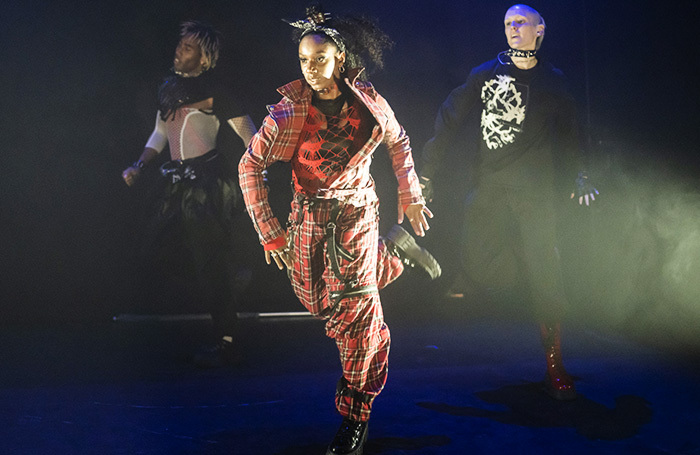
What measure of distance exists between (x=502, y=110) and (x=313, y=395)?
1.71 meters

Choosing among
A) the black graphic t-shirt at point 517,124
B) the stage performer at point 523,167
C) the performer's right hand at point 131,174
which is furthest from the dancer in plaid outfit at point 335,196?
the performer's right hand at point 131,174

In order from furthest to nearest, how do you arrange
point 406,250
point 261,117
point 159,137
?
point 261,117 → point 159,137 → point 406,250

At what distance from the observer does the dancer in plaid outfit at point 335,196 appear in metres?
2.47

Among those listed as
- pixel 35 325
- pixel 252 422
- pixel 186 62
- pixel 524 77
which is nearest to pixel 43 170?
pixel 35 325

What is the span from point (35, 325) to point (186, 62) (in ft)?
7.09

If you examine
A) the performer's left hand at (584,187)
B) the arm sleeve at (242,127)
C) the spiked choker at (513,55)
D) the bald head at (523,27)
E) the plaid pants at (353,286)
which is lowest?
the plaid pants at (353,286)

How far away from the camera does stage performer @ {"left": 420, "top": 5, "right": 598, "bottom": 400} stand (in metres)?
3.21

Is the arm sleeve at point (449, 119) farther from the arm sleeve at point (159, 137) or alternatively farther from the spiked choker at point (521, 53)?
the arm sleeve at point (159, 137)

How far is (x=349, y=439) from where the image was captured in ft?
8.05

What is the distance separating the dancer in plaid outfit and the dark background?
1.77m

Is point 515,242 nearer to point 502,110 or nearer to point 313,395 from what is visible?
point 502,110

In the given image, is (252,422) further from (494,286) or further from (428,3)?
(428,3)

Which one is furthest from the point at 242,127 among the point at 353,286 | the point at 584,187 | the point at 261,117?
the point at 584,187

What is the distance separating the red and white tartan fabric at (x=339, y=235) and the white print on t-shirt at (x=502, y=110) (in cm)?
92
